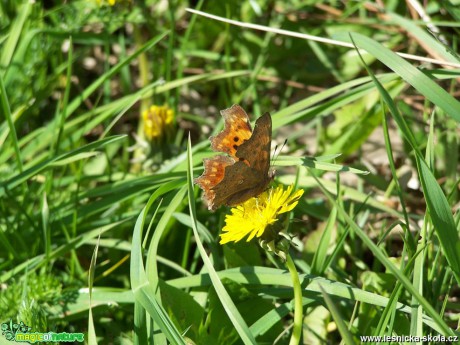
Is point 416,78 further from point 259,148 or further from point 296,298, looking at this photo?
point 296,298

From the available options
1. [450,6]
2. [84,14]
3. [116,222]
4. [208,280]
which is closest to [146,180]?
[116,222]

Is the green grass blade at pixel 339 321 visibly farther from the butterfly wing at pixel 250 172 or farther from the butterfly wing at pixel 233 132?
the butterfly wing at pixel 233 132

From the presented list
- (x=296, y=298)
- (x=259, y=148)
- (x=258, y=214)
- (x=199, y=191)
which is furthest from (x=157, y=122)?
(x=296, y=298)

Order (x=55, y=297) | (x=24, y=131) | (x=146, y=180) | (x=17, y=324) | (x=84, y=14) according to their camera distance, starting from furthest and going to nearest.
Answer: (x=24, y=131) → (x=84, y=14) → (x=146, y=180) → (x=55, y=297) → (x=17, y=324)

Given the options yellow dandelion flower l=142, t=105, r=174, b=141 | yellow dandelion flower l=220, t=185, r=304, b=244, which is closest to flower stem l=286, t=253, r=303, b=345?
yellow dandelion flower l=220, t=185, r=304, b=244

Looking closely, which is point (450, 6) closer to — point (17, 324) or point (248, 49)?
point (248, 49)

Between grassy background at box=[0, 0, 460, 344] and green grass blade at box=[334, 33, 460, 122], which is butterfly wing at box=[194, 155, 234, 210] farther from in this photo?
green grass blade at box=[334, 33, 460, 122]
